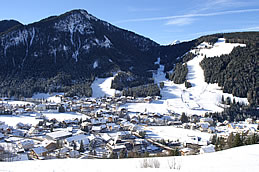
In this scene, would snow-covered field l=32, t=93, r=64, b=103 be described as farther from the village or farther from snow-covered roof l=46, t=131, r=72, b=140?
snow-covered roof l=46, t=131, r=72, b=140

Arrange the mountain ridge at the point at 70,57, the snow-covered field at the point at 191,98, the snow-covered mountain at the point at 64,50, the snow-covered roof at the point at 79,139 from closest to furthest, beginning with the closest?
the snow-covered roof at the point at 79,139, the snow-covered field at the point at 191,98, the mountain ridge at the point at 70,57, the snow-covered mountain at the point at 64,50

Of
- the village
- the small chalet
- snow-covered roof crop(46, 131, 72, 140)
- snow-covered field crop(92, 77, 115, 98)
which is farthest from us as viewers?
snow-covered field crop(92, 77, 115, 98)

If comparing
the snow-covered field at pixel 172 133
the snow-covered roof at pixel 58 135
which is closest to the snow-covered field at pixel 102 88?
the snow-covered field at pixel 172 133

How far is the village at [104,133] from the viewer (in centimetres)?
2227

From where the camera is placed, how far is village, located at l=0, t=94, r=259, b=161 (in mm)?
22266

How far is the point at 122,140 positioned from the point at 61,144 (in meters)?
7.09

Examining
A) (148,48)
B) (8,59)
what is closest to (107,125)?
(8,59)

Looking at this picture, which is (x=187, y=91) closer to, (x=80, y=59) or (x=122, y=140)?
(x=122, y=140)

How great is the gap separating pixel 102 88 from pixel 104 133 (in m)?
44.5

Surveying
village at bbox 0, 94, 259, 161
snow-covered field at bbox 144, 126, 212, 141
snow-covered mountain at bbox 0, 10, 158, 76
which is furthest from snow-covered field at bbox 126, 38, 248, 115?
snow-covered mountain at bbox 0, 10, 158, 76

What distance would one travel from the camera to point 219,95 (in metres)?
61.2

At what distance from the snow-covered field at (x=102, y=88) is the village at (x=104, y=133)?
1051 centimetres

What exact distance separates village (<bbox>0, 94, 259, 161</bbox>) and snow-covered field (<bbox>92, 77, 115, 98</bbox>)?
1051cm

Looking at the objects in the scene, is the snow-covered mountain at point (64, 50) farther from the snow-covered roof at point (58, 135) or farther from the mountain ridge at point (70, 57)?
the snow-covered roof at point (58, 135)
